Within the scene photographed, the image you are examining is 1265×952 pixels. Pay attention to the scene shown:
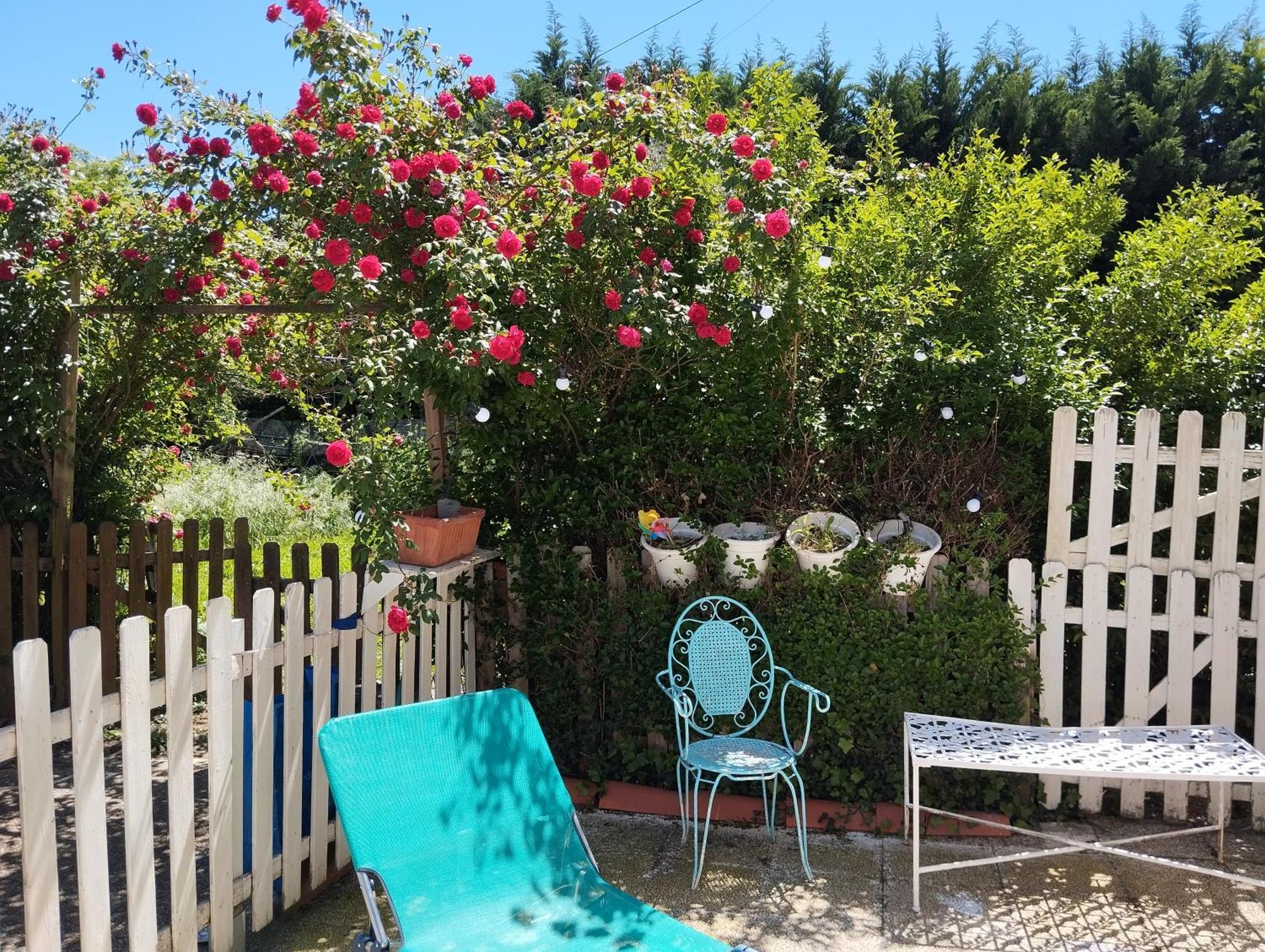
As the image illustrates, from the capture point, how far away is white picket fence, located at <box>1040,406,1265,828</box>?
397 cm

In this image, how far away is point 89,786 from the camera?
7.79 feet

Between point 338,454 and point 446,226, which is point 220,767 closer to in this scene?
point 338,454

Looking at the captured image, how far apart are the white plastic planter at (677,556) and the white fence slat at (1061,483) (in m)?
1.40

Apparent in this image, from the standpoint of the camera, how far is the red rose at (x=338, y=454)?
3.10 metres

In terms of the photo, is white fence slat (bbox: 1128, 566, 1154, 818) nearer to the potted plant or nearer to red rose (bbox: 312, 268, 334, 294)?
the potted plant

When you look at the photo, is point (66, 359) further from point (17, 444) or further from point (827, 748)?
point (827, 748)

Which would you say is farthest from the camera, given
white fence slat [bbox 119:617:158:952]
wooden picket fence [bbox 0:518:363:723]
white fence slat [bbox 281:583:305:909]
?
wooden picket fence [bbox 0:518:363:723]

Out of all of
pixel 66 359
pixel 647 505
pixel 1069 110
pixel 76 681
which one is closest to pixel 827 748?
pixel 647 505

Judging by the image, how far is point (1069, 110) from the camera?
925 cm

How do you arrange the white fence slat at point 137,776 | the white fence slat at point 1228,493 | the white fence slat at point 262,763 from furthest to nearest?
the white fence slat at point 1228,493, the white fence slat at point 262,763, the white fence slat at point 137,776

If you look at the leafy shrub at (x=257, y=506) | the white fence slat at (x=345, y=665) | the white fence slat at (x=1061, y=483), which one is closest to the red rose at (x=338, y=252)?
the white fence slat at (x=345, y=665)

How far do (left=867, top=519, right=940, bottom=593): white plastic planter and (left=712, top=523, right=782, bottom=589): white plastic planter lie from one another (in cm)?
41

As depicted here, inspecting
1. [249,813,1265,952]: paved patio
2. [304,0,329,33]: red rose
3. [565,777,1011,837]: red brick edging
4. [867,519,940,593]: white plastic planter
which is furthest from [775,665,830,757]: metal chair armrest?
[304,0,329,33]: red rose

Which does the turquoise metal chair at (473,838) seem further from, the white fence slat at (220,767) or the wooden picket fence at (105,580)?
the wooden picket fence at (105,580)
